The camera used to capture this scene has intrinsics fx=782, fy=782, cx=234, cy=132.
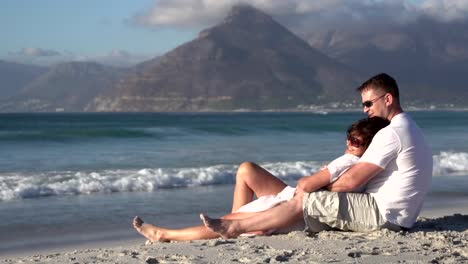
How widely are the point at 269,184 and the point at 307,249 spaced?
2.91ft

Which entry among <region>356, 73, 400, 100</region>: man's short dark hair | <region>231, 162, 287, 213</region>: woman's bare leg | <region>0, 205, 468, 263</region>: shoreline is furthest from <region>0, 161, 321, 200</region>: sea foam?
<region>356, 73, 400, 100</region>: man's short dark hair

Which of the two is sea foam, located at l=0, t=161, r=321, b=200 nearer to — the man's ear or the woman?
the woman

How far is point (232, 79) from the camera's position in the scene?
4921 inches

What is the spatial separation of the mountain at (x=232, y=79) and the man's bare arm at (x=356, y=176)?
104m

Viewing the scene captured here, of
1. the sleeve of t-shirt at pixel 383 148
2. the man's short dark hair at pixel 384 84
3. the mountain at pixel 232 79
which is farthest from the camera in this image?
the mountain at pixel 232 79

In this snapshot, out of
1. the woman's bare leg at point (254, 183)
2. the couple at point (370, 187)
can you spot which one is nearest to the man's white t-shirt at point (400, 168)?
the couple at point (370, 187)

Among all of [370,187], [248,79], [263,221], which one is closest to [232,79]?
[248,79]

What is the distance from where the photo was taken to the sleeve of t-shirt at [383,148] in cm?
555

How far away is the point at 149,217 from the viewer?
9.29 metres

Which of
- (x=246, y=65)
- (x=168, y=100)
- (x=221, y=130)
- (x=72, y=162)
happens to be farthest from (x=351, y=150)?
(x=246, y=65)

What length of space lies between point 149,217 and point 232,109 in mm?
101738

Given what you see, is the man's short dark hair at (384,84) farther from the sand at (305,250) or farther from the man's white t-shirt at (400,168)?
the sand at (305,250)

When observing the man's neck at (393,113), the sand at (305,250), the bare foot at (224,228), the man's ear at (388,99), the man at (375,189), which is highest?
the man's ear at (388,99)

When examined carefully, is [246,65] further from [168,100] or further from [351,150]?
[351,150]
